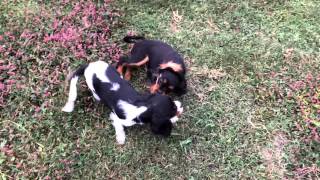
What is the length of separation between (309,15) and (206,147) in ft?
9.34

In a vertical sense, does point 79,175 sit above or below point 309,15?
below

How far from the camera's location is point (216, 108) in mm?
5586

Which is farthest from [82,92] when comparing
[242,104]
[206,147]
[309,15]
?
Result: [309,15]

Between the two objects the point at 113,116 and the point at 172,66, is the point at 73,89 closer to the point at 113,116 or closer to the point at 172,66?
the point at 113,116

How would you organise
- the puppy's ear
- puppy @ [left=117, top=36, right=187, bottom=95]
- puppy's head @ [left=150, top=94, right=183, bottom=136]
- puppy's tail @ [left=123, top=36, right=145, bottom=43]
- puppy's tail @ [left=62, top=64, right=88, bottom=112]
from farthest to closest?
puppy's tail @ [left=123, top=36, right=145, bottom=43] < the puppy's ear < puppy @ [left=117, top=36, right=187, bottom=95] < puppy's tail @ [left=62, top=64, right=88, bottom=112] < puppy's head @ [left=150, top=94, right=183, bottom=136]

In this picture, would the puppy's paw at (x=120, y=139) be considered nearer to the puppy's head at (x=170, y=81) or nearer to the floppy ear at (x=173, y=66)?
the puppy's head at (x=170, y=81)

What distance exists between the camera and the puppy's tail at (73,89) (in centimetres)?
513

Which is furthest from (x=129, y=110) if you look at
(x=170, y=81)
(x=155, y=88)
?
(x=170, y=81)

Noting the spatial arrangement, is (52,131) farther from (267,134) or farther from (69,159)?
(267,134)

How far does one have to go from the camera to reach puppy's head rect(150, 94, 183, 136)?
4.70 metres

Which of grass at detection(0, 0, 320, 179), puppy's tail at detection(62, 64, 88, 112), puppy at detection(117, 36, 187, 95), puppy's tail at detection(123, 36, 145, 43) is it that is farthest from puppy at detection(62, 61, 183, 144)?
puppy's tail at detection(123, 36, 145, 43)

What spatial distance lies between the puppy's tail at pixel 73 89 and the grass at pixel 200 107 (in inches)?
3.9

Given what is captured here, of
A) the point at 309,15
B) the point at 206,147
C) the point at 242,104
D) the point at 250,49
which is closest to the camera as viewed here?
the point at 206,147

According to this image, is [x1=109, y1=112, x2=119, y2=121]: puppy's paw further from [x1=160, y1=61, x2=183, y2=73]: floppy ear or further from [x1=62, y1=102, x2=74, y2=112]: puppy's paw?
[x1=160, y1=61, x2=183, y2=73]: floppy ear
